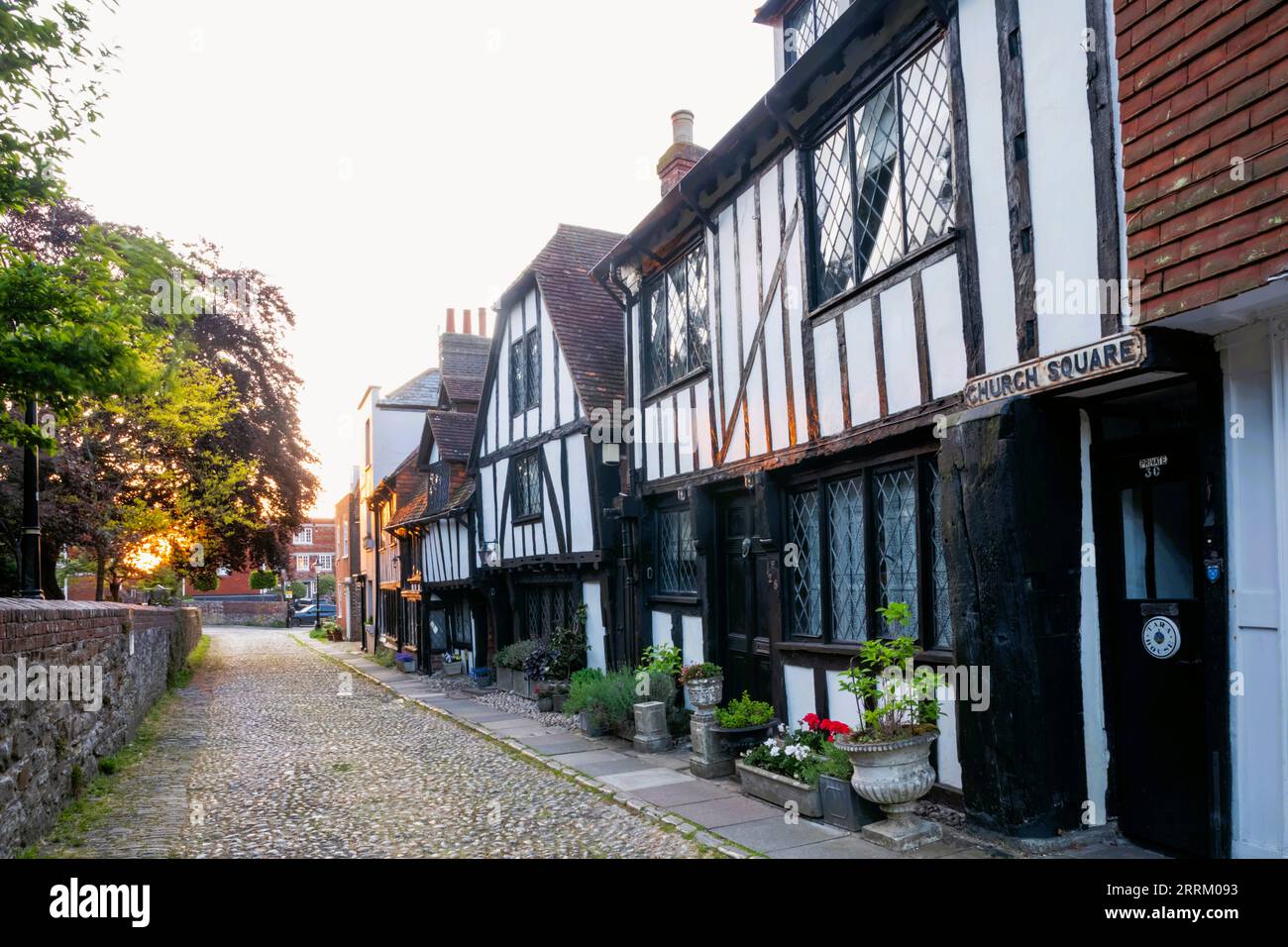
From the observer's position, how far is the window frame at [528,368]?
14883 mm

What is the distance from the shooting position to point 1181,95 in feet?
15.0

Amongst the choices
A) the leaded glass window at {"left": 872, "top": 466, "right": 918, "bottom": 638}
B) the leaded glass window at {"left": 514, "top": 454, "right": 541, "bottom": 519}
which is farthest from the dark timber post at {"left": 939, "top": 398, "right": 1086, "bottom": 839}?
the leaded glass window at {"left": 514, "top": 454, "right": 541, "bottom": 519}

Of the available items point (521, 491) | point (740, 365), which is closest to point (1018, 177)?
point (740, 365)

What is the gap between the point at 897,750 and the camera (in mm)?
5766

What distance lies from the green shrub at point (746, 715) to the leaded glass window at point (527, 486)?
22.9ft

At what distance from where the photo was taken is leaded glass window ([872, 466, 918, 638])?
6926 millimetres

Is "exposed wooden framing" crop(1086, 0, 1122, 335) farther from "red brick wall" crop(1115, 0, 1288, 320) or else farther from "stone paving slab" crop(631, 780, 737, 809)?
"stone paving slab" crop(631, 780, 737, 809)

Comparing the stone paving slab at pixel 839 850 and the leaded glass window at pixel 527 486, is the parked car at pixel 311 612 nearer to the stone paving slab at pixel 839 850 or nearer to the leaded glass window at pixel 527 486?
the leaded glass window at pixel 527 486

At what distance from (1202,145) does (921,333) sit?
7.47ft

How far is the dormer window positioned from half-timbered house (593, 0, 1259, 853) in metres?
0.04

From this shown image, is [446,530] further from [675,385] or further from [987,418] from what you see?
[987,418]

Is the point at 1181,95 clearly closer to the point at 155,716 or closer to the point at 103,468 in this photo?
the point at 155,716
